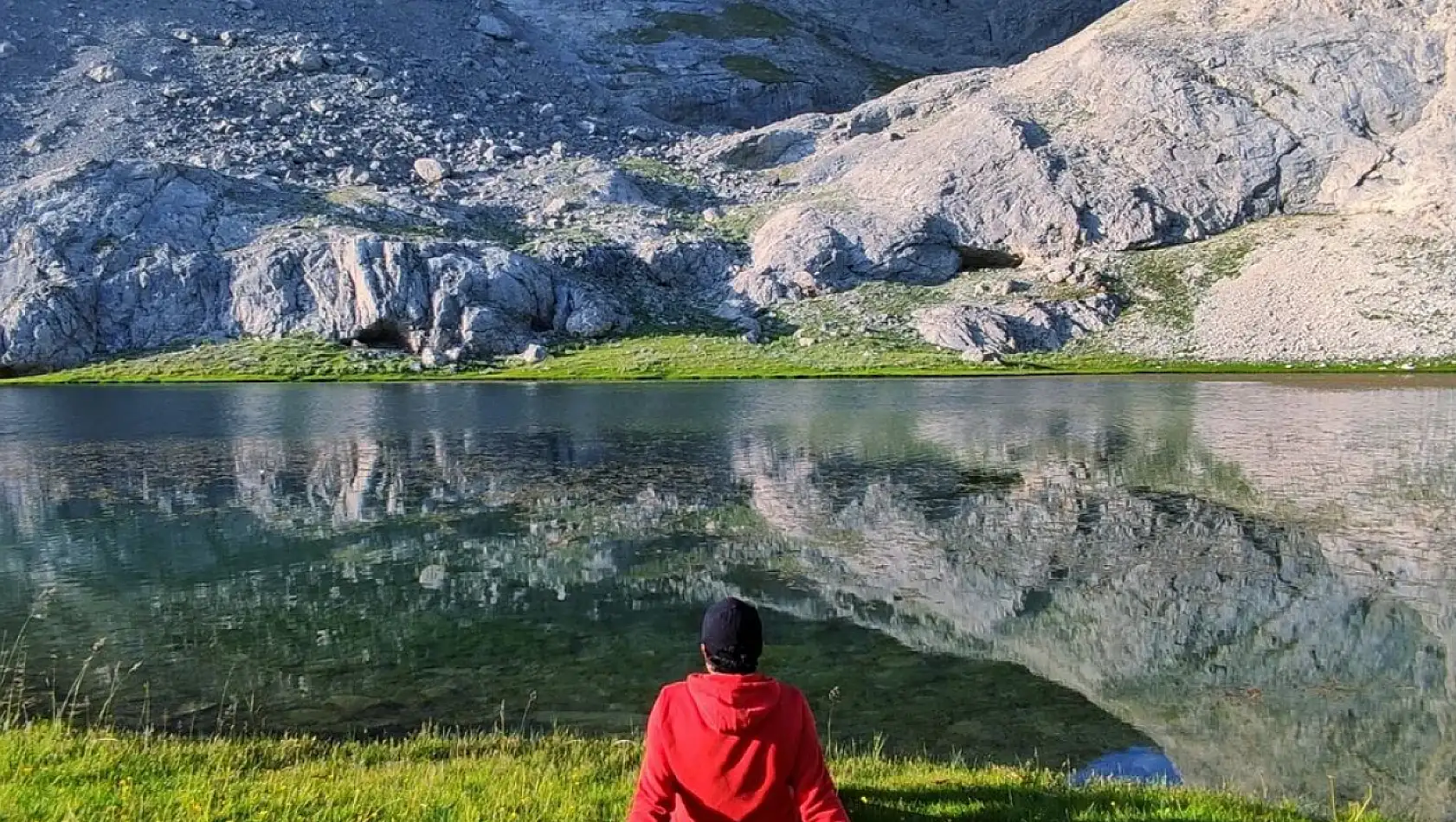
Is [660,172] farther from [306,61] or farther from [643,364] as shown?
[306,61]

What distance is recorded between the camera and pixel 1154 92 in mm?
127438

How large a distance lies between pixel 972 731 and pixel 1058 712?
170 cm

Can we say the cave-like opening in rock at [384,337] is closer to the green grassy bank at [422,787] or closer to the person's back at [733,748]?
the green grassy bank at [422,787]

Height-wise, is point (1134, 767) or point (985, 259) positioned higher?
point (985, 259)

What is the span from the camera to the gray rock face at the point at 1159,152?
12088cm

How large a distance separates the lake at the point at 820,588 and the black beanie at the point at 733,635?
26.6ft

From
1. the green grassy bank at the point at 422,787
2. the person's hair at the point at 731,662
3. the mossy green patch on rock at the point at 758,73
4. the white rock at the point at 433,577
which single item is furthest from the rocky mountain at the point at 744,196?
the person's hair at the point at 731,662

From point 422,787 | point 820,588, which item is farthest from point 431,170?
point 422,787

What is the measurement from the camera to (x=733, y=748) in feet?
22.6

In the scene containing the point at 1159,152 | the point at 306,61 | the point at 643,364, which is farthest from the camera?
the point at 306,61

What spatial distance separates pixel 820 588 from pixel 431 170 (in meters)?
123

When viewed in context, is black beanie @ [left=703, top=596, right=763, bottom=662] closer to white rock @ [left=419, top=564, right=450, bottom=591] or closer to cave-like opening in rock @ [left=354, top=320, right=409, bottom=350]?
white rock @ [left=419, top=564, right=450, bottom=591]

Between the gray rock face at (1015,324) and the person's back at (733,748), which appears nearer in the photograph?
the person's back at (733,748)

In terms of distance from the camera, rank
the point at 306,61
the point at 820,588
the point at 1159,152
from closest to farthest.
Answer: the point at 820,588, the point at 1159,152, the point at 306,61
